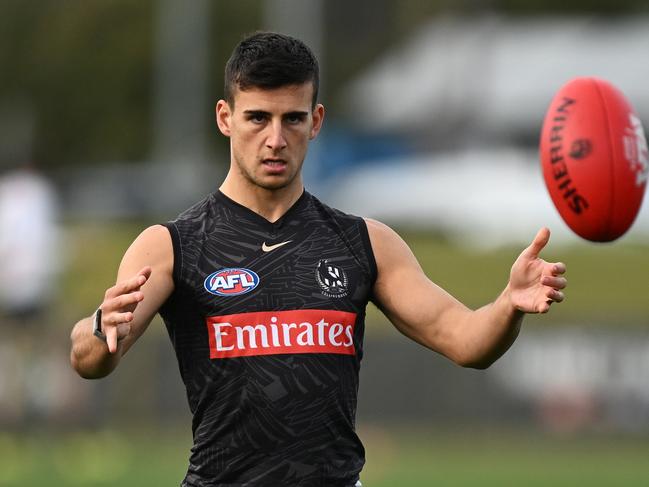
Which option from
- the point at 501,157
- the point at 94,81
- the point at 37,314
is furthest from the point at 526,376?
the point at 94,81

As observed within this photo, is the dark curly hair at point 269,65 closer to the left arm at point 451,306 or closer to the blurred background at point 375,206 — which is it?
the left arm at point 451,306

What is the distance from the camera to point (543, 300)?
617cm

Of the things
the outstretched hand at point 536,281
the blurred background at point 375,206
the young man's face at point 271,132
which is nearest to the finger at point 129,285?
the young man's face at point 271,132

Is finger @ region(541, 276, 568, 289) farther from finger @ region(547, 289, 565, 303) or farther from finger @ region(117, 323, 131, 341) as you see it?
finger @ region(117, 323, 131, 341)

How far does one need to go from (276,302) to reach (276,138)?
2.02ft

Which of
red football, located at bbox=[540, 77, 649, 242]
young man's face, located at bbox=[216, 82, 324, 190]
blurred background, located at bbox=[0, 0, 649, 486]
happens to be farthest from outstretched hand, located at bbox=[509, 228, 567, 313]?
blurred background, located at bbox=[0, 0, 649, 486]

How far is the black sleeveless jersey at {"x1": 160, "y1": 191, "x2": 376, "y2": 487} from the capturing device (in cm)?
636

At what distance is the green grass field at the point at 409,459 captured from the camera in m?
13.5

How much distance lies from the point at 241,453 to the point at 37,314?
431 inches

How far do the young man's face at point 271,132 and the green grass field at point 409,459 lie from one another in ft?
22.4

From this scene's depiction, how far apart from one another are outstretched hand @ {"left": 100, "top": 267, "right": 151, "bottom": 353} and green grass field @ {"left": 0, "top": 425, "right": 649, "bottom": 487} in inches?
279

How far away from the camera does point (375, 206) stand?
29000 mm

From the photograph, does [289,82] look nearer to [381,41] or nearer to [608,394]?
[608,394]

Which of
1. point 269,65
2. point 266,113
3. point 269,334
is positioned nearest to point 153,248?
point 269,334
